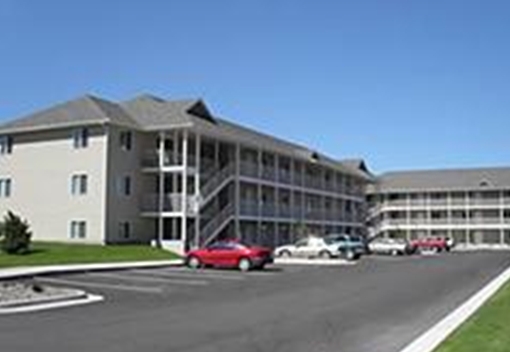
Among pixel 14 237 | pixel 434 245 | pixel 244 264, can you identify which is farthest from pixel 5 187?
pixel 434 245

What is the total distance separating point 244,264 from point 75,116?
1769 centimetres

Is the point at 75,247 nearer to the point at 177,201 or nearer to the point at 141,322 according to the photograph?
the point at 177,201

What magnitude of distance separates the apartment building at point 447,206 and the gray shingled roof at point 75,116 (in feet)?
212

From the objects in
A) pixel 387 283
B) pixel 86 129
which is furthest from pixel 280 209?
pixel 387 283

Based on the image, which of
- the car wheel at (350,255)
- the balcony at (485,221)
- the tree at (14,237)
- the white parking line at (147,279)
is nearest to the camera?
the white parking line at (147,279)

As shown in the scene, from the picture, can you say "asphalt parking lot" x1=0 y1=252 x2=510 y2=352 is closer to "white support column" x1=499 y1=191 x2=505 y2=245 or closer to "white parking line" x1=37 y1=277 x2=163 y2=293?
"white parking line" x1=37 y1=277 x2=163 y2=293

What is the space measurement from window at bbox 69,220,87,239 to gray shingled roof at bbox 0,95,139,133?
5698 mm

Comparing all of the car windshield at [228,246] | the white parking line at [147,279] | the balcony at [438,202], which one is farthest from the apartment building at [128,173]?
the balcony at [438,202]

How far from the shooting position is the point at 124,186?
163ft

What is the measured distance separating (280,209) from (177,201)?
15.4 metres

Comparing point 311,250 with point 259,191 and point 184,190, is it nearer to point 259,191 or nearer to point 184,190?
point 259,191

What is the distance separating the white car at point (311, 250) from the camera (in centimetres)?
5338

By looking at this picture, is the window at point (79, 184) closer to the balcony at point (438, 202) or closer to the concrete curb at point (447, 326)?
the concrete curb at point (447, 326)

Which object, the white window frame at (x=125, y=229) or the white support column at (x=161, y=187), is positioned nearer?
the white window frame at (x=125, y=229)
